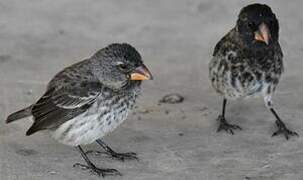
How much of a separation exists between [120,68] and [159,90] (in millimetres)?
1567

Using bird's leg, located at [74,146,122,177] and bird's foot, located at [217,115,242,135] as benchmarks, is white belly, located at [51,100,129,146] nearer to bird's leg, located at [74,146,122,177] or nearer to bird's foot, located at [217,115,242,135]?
bird's leg, located at [74,146,122,177]

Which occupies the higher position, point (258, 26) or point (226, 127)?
point (258, 26)

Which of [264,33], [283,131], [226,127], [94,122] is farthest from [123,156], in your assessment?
[264,33]

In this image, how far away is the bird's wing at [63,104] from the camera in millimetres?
6211

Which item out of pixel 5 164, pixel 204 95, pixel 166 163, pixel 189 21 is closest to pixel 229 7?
pixel 189 21

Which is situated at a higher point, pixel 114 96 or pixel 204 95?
pixel 114 96

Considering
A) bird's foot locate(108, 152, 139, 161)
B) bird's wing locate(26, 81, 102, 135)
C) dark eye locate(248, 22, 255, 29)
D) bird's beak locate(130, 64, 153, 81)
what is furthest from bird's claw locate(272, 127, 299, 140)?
bird's wing locate(26, 81, 102, 135)

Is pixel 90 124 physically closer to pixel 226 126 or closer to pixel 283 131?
pixel 226 126

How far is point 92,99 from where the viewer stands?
619cm

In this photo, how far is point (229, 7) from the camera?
9.45 m

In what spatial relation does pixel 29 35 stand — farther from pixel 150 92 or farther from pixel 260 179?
pixel 260 179

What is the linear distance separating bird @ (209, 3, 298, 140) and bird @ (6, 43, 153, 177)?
967 millimetres

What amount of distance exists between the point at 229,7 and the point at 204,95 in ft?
6.17

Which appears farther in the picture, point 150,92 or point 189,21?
point 189,21
